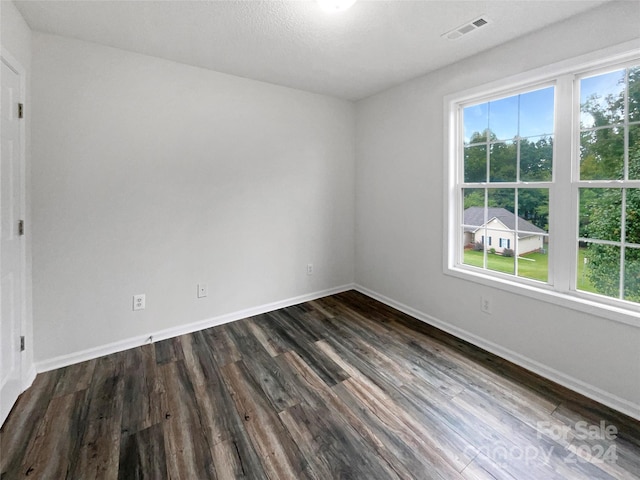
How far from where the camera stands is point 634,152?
1.81m

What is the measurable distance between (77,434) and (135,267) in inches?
49.3

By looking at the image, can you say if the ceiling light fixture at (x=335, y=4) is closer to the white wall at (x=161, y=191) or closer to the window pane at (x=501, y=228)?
the white wall at (x=161, y=191)

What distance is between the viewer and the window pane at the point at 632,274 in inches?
71.9

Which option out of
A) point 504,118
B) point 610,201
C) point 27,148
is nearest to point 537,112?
point 504,118

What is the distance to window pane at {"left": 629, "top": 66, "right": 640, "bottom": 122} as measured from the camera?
1787mm

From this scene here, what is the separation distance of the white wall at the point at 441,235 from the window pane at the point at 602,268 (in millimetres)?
216

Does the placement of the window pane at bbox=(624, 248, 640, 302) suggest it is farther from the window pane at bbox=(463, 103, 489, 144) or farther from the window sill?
the window pane at bbox=(463, 103, 489, 144)

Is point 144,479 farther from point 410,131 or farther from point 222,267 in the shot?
point 410,131

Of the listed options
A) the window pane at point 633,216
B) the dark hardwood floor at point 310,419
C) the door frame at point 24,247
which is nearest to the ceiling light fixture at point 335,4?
the door frame at point 24,247

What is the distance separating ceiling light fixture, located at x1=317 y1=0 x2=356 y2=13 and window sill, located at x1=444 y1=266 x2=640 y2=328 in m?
2.22

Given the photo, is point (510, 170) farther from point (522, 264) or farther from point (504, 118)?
point (522, 264)

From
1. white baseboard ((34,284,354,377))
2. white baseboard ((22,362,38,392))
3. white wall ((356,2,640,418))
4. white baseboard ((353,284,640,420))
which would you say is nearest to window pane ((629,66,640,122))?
white wall ((356,2,640,418))

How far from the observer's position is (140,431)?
1.65 meters

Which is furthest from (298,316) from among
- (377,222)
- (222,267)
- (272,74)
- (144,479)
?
(272,74)
